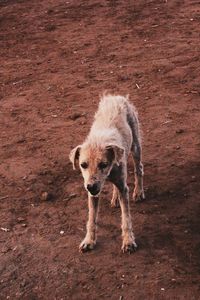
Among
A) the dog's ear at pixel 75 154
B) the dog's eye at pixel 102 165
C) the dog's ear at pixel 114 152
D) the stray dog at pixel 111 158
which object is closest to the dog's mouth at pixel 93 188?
the stray dog at pixel 111 158

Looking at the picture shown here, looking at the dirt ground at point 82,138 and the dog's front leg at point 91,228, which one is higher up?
the dog's front leg at point 91,228

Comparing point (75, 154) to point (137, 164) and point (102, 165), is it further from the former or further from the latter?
point (137, 164)

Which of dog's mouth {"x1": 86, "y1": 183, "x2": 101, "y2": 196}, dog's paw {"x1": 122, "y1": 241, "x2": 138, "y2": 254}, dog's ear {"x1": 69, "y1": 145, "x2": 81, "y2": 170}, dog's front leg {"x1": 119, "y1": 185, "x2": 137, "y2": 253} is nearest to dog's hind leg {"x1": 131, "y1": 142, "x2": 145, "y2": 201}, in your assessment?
dog's front leg {"x1": 119, "y1": 185, "x2": 137, "y2": 253}

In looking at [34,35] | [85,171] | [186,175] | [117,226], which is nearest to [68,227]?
[117,226]

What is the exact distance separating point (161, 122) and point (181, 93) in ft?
3.86

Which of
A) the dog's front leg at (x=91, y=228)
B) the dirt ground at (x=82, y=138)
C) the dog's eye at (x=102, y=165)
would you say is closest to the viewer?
the dog's eye at (x=102, y=165)

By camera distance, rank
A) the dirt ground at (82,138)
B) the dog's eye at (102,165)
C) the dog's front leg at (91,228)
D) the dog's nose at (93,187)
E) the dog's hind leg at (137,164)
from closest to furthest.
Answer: the dog's nose at (93,187)
the dog's eye at (102,165)
the dirt ground at (82,138)
the dog's front leg at (91,228)
the dog's hind leg at (137,164)

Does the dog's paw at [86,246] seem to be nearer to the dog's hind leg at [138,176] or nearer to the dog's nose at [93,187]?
the dog's nose at [93,187]

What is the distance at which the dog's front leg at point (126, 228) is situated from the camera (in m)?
5.81

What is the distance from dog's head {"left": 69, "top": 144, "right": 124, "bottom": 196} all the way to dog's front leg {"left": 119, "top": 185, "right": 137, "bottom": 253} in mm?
577

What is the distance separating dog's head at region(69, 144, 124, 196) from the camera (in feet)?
17.4

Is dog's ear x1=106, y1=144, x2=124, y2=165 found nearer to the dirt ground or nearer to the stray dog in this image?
the stray dog

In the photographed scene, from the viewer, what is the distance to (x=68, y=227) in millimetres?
6336

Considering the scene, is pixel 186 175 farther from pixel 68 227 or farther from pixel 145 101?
pixel 145 101
